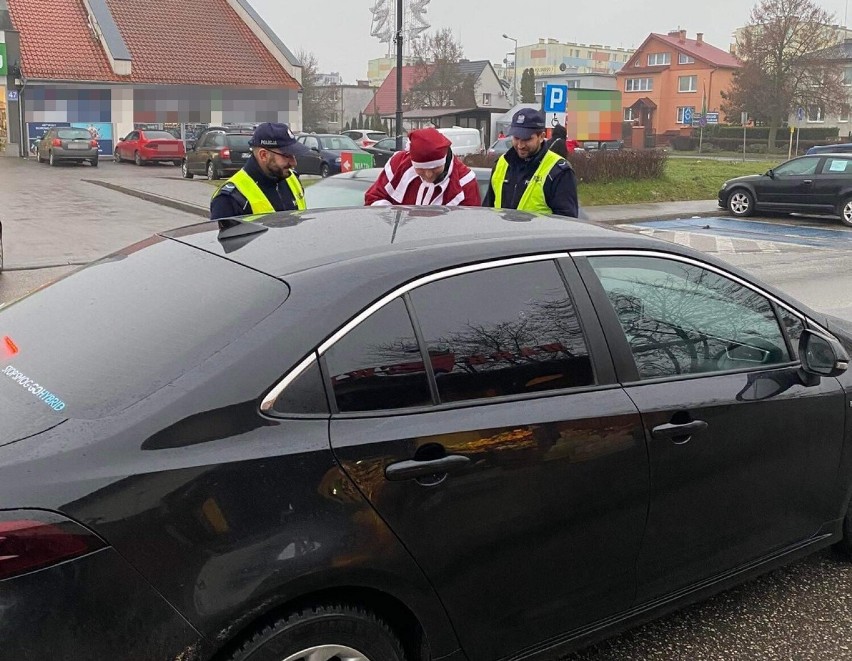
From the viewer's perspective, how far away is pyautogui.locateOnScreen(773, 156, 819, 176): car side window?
19.0m

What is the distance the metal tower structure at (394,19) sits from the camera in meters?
22.6

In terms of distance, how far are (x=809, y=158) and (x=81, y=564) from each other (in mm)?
19997

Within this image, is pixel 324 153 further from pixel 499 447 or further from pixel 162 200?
pixel 499 447

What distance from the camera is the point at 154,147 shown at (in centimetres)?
3334

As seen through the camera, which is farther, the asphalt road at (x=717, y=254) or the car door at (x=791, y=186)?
the car door at (x=791, y=186)

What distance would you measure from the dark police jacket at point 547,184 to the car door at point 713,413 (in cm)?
252

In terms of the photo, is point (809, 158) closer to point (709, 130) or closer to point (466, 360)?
point (466, 360)

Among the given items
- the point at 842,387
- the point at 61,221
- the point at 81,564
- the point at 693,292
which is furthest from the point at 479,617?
the point at 61,221

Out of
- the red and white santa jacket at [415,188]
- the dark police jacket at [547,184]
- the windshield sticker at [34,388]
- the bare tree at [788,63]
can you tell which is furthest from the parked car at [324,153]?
the bare tree at [788,63]

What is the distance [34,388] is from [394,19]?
72.1 feet

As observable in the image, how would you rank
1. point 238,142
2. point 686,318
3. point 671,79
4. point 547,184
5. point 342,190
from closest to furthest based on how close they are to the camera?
point 686,318, point 547,184, point 342,190, point 238,142, point 671,79

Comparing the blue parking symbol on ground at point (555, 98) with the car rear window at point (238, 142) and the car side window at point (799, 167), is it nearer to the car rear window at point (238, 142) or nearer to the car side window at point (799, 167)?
the car side window at point (799, 167)

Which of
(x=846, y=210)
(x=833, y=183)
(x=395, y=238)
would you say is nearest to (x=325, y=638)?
(x=395, y=238)

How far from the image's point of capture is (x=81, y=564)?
6.31 feet
